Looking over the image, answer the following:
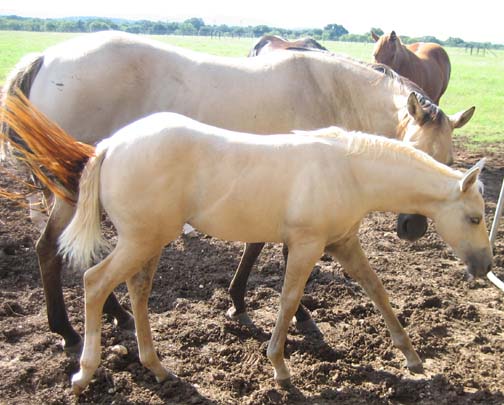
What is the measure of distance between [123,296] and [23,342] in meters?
0.83

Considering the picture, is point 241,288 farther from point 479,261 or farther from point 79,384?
point 479,261

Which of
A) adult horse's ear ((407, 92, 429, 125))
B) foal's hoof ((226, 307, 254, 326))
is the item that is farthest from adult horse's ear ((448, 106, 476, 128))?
foal's hoof ((226, 307, 254, 326))

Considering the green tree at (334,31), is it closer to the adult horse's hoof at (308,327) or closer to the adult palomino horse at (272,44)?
the adult palomino horse at (272,44)

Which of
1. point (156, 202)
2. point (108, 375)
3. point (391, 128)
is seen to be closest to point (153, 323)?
point (108, 375)

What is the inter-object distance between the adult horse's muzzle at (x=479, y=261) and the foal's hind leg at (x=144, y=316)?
5.63ft

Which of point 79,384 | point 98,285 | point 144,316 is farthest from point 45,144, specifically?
point 79,384

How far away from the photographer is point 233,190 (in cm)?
279

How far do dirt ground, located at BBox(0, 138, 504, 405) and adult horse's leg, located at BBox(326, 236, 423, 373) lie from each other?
0.11 metres

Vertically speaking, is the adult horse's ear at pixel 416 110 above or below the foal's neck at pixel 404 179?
above

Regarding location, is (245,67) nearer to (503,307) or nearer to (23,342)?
(23,342)

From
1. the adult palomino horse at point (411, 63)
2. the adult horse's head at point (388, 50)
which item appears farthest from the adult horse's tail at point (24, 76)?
the adult horse's head at point (388, 50)

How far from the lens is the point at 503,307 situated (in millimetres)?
4039

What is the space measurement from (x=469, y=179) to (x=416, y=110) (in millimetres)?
914

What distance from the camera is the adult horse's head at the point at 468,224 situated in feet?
9.18
